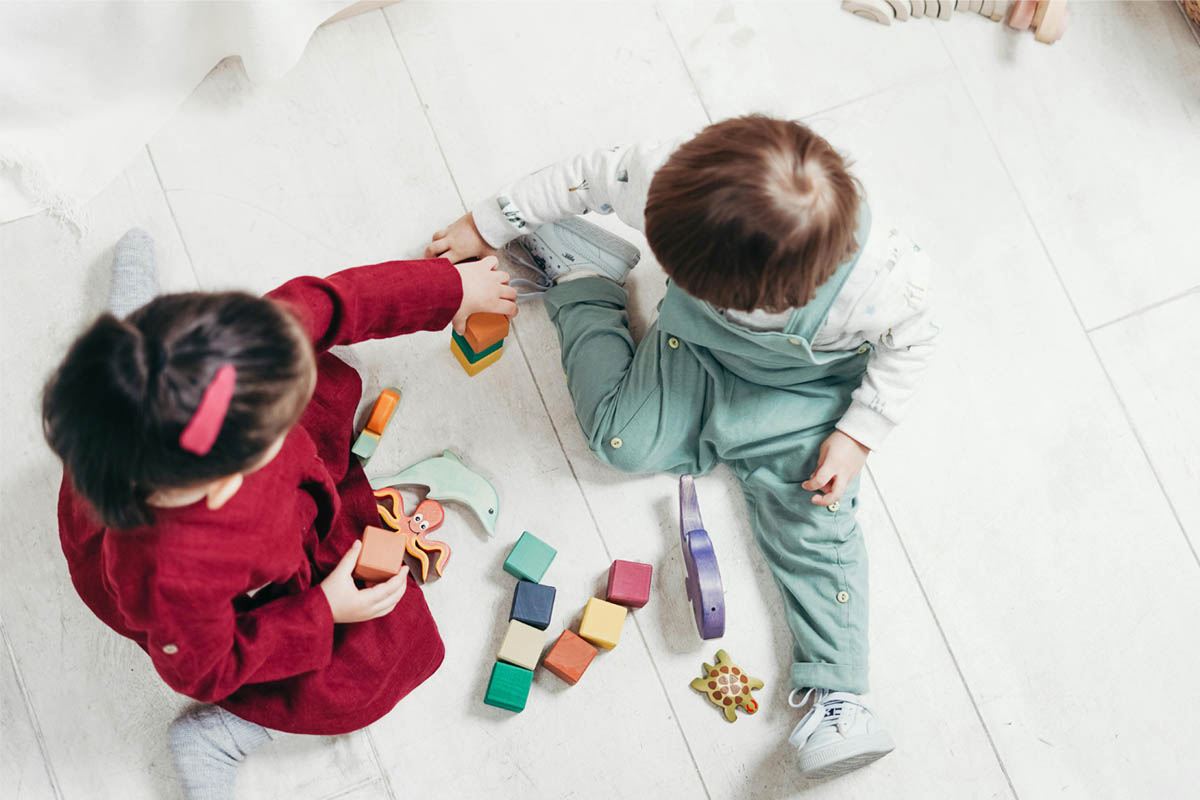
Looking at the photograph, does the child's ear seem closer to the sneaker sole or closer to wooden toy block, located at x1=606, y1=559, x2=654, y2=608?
wooden toy block, located at x1=606, y1=559, x2=654, y2=608

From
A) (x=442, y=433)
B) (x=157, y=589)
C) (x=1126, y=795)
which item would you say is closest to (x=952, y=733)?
(x=1126, y=795)

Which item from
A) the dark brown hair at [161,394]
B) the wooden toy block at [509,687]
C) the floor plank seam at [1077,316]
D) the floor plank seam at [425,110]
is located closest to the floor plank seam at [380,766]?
the wooden toy block at [509,687]

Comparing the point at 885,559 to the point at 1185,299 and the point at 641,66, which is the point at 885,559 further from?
the point at 641,66

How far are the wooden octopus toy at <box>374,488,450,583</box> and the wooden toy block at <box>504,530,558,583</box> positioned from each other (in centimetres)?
7

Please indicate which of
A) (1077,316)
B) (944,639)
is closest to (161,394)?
(944,639)

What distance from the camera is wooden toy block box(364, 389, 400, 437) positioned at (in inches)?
40.4

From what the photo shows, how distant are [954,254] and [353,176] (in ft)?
2.27

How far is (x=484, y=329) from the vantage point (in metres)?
0.99

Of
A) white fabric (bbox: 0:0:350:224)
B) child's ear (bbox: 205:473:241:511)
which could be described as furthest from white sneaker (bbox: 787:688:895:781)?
white fabric (bbox: 0:0:350:224)

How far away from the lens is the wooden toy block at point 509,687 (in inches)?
39.0

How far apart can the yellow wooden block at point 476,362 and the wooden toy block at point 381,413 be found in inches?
3.2

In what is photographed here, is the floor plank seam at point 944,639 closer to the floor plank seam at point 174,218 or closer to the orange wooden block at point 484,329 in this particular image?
the orange wooden block at point 484,329

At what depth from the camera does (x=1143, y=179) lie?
1.16 meters

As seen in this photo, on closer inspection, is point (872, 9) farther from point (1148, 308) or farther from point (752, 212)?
point (752, 212)
